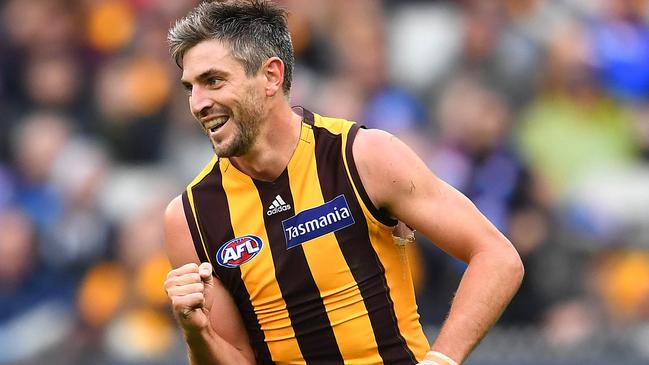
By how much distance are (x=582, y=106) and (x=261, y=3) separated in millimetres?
4976

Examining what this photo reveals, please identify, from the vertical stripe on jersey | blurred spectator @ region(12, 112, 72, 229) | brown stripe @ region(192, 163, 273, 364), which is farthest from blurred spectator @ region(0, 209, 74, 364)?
the vertical stripe on jersey

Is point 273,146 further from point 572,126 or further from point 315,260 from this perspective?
point 572,126

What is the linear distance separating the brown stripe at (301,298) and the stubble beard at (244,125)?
25 centimetres

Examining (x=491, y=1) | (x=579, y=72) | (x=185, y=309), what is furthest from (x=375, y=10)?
(x=185, y=309)

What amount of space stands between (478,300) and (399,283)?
44 cm

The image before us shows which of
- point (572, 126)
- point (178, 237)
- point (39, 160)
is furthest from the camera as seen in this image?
point (39, 160)

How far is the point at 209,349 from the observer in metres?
4.76

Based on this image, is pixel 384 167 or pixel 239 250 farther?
pixel 239 250

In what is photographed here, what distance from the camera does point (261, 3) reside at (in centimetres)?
491

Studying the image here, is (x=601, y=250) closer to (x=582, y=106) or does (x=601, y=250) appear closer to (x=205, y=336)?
(x=582, y=106)

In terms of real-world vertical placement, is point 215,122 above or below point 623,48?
below

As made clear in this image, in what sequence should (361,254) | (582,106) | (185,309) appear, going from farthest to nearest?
(582,106)
(361,254)
(185,309)

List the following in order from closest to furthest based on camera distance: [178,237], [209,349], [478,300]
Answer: [478,300] < [209,349] < [178,237]

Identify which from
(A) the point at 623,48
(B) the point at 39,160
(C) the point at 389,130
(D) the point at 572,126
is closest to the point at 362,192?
(C) the point at 389,130
